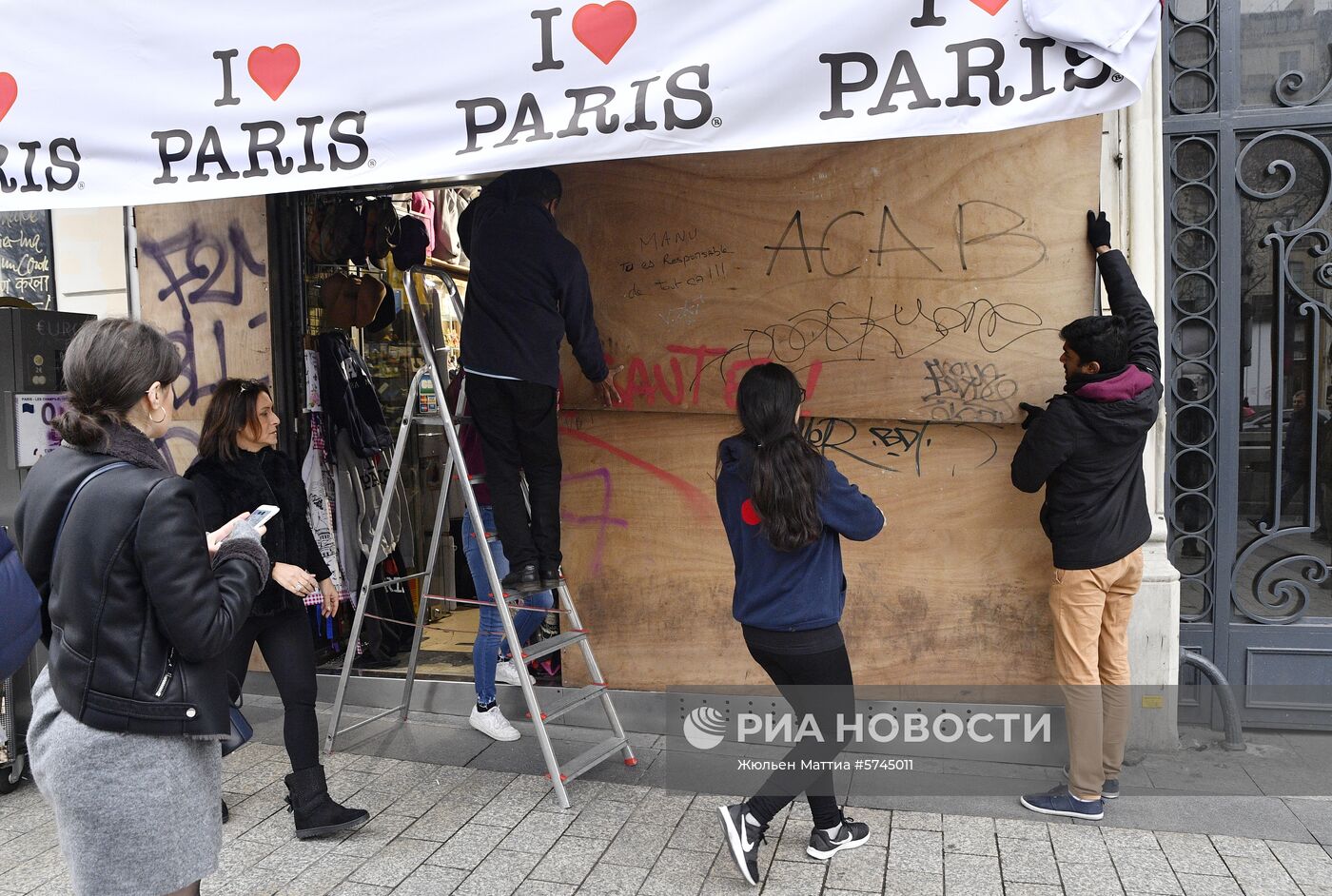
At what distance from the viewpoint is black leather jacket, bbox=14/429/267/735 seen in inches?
89.4

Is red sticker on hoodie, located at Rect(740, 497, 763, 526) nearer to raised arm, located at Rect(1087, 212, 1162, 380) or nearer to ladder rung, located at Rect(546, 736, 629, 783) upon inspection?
ladder rung, located at Rect(546, 736, 629, 783)

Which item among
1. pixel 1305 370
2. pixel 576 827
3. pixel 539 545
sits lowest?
pixel 576 827

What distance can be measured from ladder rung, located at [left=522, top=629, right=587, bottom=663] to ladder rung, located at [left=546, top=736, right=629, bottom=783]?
45cm

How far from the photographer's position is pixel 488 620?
4648mm

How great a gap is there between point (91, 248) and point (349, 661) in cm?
305

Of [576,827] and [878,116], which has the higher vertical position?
[878,116]

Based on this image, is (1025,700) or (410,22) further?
(1025,700)

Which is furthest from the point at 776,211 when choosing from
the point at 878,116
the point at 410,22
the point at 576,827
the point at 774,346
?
the point at 576,827

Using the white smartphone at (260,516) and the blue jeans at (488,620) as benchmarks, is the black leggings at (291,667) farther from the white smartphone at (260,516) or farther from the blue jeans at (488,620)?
the white smartphone at (260,516)

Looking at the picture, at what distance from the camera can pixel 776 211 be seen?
14.8ft

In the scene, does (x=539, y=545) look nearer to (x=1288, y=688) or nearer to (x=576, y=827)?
(x=576, y=827)

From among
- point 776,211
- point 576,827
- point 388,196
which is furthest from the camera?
point 388,196

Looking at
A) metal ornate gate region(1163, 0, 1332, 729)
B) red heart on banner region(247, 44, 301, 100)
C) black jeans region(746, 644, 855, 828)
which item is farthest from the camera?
metal ornate gate region(1163, 0, 1332, 729)

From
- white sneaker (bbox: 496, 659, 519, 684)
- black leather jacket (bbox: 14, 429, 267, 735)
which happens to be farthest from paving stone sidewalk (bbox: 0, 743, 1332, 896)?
black leather jacket (bbox: 14, 429, 267, 735)
